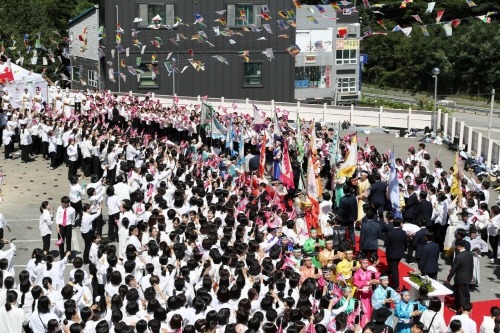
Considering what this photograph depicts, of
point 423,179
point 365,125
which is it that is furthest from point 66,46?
point 423,179

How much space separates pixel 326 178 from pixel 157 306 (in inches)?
617

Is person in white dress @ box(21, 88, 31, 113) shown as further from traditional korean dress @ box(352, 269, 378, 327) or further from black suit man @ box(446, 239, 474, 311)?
black suit man @ box(446, 239, 474, 311)

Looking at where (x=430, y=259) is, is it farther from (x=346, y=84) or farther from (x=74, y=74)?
→ (x=346, y=84)

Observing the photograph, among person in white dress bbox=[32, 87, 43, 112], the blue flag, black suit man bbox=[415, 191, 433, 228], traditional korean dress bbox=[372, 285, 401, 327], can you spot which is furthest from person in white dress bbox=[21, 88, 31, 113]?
traditional korean dress bbox=[372, 285, 401, 327]

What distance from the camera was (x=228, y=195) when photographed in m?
18.3

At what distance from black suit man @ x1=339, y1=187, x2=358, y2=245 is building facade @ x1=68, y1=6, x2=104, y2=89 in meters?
27.2

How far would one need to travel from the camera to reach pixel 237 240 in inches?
591

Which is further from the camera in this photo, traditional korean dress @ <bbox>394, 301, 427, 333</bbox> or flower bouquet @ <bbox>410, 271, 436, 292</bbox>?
flower bouquet @ <bbox>410, 271, 436, 292</bbox>

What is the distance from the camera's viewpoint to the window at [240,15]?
142 feet

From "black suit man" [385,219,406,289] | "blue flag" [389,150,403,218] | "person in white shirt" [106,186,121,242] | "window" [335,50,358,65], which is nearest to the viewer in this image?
"black suit man" [385,219,406,289]

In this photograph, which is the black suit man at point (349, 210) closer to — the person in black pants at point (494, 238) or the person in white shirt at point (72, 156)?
the person in black pants at point (494, 238)

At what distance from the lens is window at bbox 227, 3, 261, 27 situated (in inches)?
1703

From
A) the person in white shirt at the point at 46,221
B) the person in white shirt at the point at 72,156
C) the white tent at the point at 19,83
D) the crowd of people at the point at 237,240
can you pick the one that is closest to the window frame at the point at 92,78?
the white tent at the point at 19,83

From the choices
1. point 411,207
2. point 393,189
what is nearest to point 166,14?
point 393,189
